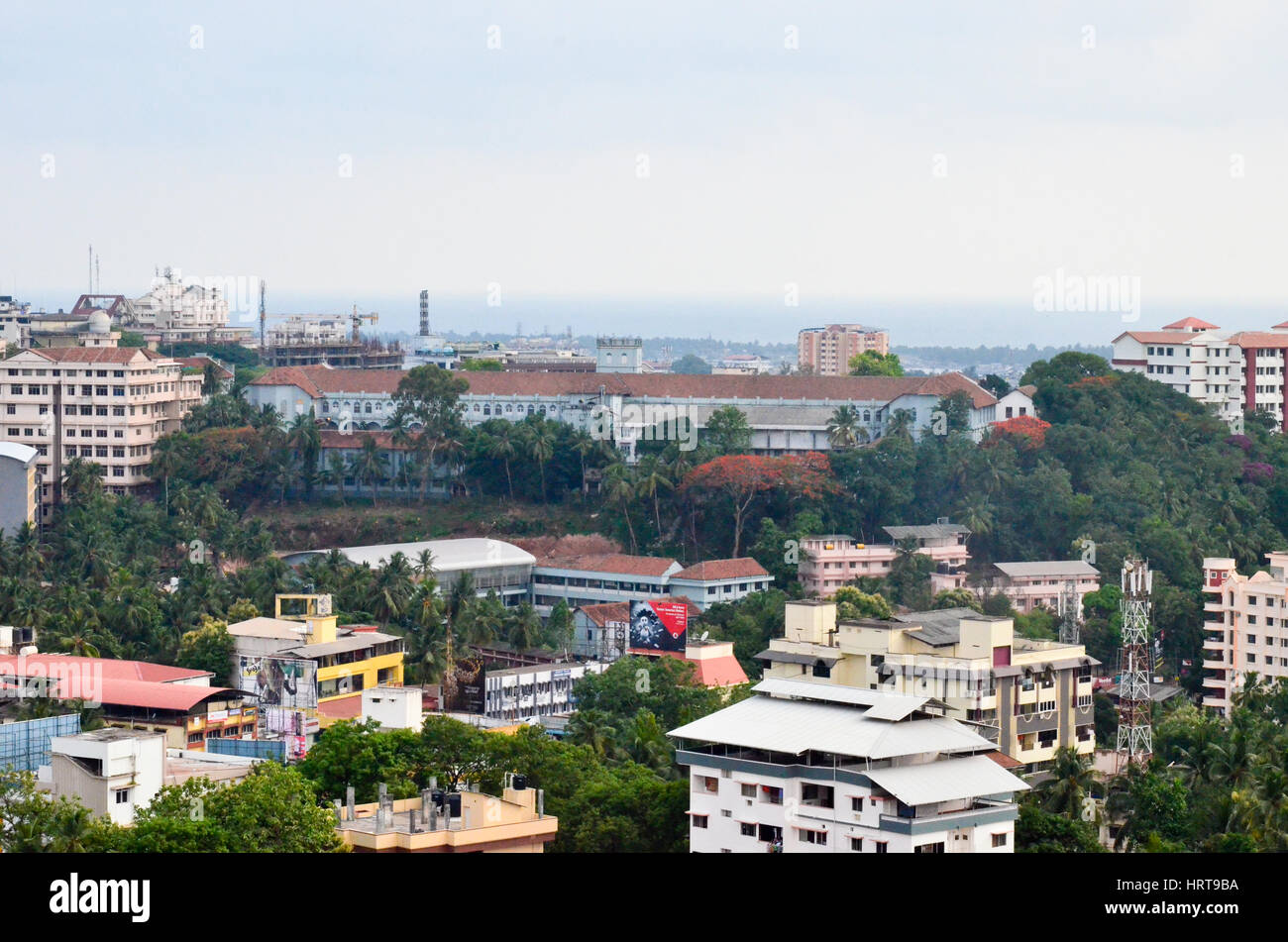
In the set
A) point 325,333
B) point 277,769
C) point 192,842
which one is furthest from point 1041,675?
point 325,333

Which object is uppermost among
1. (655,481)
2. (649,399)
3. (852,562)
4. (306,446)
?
(649,399)

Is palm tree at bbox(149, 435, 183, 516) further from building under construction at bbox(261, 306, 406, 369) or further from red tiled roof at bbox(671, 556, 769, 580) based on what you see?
building under construction at bbox(261, 306, 406, 369)

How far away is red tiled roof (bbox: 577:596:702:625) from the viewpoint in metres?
43.4

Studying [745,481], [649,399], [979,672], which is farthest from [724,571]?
[979,672]

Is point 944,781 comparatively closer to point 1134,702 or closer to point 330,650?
point 1134,702

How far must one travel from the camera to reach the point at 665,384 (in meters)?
57.8

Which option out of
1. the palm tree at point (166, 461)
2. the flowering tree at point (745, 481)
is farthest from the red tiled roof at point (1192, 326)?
the palm tree at point (166, 461)

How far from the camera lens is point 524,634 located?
4122 centimetres

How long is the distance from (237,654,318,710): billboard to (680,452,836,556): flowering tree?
1537 cm

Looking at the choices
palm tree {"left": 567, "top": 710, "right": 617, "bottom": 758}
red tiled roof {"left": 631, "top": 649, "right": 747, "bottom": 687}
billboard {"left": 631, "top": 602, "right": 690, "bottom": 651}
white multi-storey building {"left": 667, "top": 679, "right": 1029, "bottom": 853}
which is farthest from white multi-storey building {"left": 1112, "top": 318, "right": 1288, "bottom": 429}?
white multi-storey building {"left": 667, "top": 679, "right": 1029, "bottom": 853}

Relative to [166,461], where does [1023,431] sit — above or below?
above

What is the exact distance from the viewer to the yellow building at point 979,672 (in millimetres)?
30219

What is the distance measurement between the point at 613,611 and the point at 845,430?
35.6 feet
